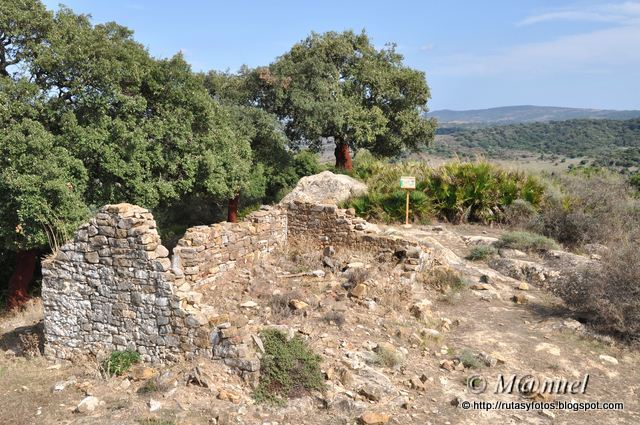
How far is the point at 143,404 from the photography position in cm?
586

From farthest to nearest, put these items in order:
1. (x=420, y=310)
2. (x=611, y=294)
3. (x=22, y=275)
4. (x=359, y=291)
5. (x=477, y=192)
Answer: (x=477, y=192) → (x=22, y=275) → (x=359, y=291) → (x=420, y=310) → (x=611, y=294)

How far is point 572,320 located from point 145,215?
21.6ft

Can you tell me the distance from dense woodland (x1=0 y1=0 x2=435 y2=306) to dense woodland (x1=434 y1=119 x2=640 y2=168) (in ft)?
105

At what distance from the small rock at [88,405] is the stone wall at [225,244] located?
2.39 m

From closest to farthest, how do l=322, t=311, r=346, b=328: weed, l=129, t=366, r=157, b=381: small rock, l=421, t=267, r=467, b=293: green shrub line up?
l=129, t=366, r=157, b=381: small rock → l=322, t=311, r=346, b=328: weed → l=421, t=267, r=467, b=293: green shrub

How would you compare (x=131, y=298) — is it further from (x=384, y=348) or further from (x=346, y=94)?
(x=346, y=94)

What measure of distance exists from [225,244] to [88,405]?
3.75 meters

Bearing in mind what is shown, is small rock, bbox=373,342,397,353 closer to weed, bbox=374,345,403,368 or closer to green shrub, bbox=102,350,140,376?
weed, bbox=374,345,403,368

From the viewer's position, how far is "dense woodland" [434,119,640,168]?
5453cm

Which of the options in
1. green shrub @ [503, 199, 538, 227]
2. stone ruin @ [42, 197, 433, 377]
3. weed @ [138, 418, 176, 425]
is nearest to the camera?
weed @ [138, 418, 176, 425]

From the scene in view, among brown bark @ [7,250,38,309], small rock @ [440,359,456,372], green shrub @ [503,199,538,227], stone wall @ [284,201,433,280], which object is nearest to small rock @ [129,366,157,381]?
small rock @ [440,359,456,372]

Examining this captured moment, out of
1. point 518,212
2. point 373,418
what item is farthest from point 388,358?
point 518,212

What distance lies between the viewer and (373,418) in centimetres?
555

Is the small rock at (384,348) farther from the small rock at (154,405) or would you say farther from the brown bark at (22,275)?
the brown bark at (22,275)
